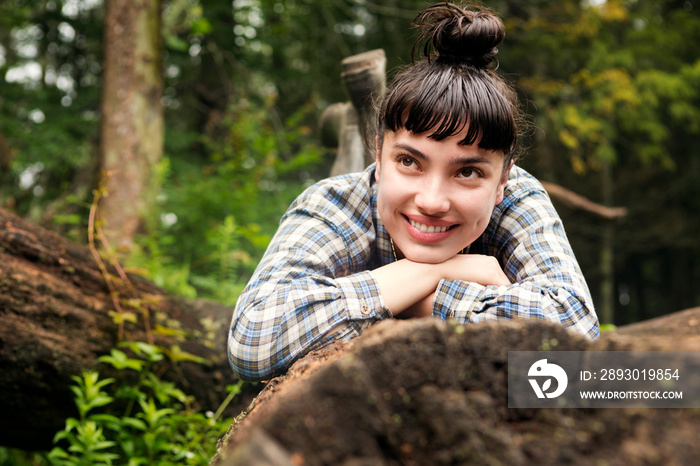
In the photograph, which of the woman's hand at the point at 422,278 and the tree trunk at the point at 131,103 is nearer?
the woman's hand at the point at 422,278

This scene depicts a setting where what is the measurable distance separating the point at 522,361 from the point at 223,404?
201cm

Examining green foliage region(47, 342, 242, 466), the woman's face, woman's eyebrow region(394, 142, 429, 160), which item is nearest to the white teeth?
the woman's face

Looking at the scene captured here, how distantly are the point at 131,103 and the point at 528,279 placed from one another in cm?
478

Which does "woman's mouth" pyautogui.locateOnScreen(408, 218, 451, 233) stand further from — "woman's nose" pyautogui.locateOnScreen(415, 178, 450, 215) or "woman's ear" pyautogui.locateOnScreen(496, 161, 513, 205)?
"woman's ear" pyautogui.locateOnScreen(496, 161, 513, 205)

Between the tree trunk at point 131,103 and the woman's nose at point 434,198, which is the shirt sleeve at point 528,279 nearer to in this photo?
the woman's nose at point 434,198

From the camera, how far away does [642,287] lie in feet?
46.3

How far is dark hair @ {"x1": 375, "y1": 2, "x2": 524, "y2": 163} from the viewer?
1649mm

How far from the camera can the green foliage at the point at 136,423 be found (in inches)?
81.8

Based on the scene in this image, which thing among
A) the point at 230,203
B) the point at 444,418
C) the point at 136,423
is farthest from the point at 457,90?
the point at 230,203

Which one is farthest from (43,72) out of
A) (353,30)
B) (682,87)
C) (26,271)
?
(682,87)

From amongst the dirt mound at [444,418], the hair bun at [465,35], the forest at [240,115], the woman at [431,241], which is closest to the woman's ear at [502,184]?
the woman at [431,241]

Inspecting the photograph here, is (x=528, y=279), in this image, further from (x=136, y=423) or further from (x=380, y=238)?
(x=136, y=423)

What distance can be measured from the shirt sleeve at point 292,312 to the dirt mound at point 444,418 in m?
0.76

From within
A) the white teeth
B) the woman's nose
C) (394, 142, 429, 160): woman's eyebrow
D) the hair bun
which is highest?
the hair bun
